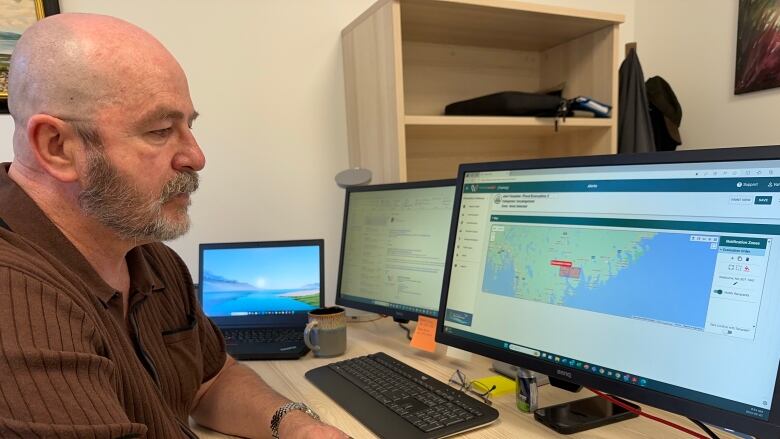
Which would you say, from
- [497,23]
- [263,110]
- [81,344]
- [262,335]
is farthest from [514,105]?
[81,344]

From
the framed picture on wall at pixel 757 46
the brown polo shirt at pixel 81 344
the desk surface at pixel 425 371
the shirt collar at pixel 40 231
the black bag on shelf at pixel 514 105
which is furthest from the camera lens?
the framed picture on wall at pixel 757 46

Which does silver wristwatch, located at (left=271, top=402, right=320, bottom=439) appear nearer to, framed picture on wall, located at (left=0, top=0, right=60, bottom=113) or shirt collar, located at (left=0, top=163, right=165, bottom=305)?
shirt collar, located at (left=0, top=163, right=165, bottom=305)

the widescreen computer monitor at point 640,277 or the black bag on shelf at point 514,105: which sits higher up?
the black bag on shelf at point 514,105

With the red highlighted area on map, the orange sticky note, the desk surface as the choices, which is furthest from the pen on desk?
the orange sticky note

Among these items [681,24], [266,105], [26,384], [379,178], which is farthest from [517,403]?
[681,24]

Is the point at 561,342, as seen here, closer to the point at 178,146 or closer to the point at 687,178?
the point at 687,178

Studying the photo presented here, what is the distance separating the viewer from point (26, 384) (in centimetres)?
53

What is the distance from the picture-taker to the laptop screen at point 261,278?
141 cm

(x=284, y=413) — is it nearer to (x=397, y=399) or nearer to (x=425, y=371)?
(x=397, y=399)

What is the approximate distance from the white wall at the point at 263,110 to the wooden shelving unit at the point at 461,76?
0.11m

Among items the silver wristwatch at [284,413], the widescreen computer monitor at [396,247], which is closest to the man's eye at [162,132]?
the silver wristwatch at [284,413]

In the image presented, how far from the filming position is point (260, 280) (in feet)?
4.67

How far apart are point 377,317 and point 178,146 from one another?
0.95m

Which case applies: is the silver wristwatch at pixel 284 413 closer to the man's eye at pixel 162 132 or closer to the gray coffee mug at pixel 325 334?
the gray coffee mug at pixel 325 334
